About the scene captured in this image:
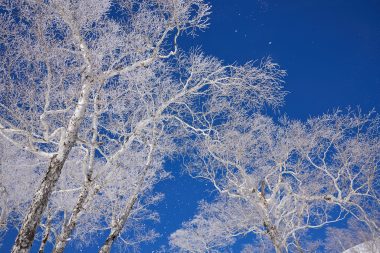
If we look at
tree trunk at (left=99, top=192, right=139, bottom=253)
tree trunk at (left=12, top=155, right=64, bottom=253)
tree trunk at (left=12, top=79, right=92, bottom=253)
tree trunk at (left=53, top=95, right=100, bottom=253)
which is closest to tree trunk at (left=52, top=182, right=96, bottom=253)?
tree trunk at (left=53, top=95, right=100, bottom=253)

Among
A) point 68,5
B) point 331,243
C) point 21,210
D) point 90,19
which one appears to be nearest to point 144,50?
point 90,19

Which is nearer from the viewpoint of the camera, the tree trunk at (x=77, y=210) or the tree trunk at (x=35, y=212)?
the tree trunk at (x=35, y=212)

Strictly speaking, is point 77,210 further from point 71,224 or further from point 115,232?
point 115,232

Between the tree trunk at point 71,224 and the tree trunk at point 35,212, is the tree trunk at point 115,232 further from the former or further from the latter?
the tree trunk at point 35,212

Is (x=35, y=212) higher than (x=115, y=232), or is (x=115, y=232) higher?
(x=115, y=232)

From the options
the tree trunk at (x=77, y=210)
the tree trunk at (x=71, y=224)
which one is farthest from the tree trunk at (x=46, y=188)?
the tree trunk at (x=71, y=224)

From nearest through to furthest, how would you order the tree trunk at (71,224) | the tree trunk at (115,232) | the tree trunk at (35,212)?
the tree trunk at (35,212) → the tree trunk at (71,224) → the tree trunk at (115,232)

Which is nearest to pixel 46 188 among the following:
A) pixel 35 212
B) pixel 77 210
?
pixel 35 212

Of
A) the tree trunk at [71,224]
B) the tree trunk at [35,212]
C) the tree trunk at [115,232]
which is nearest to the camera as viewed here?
the tree trunk at [35,212]

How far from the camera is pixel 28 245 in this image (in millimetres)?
7035

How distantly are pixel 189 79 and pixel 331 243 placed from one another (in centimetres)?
2424

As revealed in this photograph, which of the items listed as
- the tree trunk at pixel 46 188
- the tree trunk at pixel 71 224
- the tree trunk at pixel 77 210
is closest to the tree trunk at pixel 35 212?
the tree trunk at pixel 46 188

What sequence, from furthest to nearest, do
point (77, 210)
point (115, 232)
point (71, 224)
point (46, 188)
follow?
point (115, 232) → point (77, 210) → point (71, 224) → point (46, 188)

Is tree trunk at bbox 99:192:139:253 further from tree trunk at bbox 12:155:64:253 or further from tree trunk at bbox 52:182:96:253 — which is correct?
tree trunk at bbox 12:155:64:253
